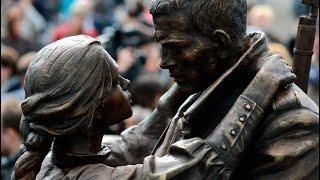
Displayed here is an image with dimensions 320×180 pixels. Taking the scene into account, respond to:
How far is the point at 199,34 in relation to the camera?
12.6 ft

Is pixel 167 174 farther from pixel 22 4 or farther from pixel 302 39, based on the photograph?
pixel 22 4

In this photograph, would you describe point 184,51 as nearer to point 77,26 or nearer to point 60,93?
point 60,93

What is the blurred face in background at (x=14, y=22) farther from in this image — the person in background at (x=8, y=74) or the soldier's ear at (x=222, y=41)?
the soldier's ear at (x=222, y=41)

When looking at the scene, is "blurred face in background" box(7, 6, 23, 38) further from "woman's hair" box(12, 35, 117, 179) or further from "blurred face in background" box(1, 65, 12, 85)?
"woman's hair" box(12, 35, 117, 179)

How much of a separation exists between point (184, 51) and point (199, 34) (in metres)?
0.09

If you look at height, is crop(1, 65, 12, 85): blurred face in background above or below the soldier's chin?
below

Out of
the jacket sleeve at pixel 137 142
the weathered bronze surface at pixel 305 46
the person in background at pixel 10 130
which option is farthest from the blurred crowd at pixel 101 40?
the jacket sleeve at pixel 137 142

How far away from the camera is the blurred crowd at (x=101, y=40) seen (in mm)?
7000

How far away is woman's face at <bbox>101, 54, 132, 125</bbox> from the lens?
12.9 ft

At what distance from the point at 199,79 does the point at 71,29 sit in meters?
7.67

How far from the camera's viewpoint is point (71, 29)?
11.5 m

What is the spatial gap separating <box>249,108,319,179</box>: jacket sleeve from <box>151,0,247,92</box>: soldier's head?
1.04 ft

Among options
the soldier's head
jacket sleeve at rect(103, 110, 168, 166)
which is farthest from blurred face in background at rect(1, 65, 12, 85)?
the soldier's head

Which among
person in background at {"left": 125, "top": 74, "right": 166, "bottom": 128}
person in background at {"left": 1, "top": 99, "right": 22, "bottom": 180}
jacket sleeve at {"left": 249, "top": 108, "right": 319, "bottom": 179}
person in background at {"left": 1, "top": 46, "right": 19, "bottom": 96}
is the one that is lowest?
person in background at {"left": 1, "top": 46, "right": 19, "bottom": 96}
